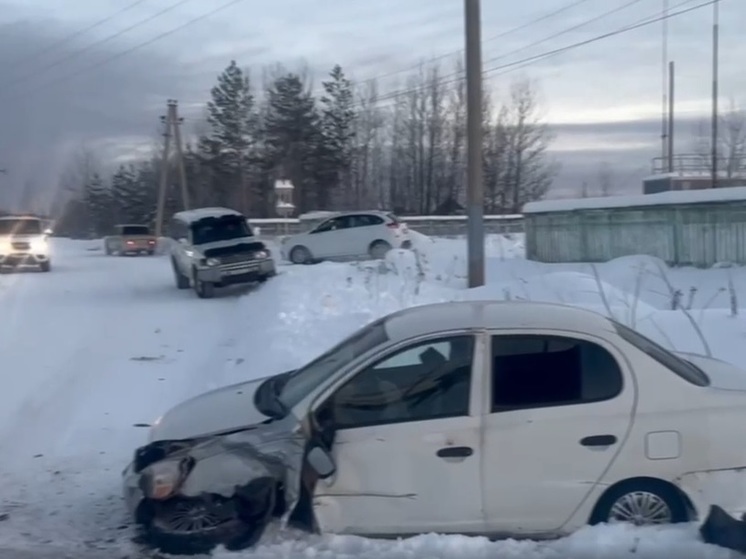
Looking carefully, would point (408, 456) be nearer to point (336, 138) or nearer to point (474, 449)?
point (474, 449)

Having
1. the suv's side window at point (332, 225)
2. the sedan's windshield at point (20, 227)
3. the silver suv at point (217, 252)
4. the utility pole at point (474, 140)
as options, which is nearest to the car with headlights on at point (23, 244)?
the sedan's windshield at point (20, 227)

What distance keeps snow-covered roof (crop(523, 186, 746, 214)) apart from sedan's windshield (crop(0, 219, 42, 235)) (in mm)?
17319

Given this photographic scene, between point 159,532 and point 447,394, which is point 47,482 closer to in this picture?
point 159,532

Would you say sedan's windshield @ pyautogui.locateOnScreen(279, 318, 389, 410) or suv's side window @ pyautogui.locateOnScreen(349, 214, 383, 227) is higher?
suv's side window @ pyautogui.locateOnScreen(349, 214, 383, 227)

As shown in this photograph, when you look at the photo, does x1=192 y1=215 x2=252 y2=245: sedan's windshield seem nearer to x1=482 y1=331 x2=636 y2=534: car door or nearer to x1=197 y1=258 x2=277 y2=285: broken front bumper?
x1=197 y1=258 x2=277 y2=285: broken front bumper

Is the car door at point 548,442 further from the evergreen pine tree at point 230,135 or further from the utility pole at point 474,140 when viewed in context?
the evergreen pine tree at point 230,135

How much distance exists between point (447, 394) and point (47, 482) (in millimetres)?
3973

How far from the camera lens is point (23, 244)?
3559 cm

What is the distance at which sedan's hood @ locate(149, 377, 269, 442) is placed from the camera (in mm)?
6837

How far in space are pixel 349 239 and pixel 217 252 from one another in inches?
414

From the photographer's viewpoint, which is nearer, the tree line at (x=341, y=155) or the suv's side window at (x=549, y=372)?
the suv's side window at (x=549, y=372)

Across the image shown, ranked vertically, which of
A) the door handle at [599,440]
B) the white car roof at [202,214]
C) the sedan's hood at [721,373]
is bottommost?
the door handle at [599,440]

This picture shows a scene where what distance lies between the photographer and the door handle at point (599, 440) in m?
6.28

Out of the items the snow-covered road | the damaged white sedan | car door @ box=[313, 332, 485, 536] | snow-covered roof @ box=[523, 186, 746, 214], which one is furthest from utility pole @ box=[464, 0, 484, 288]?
snow-covered roof @ box=[523, 186, 746, 214]
